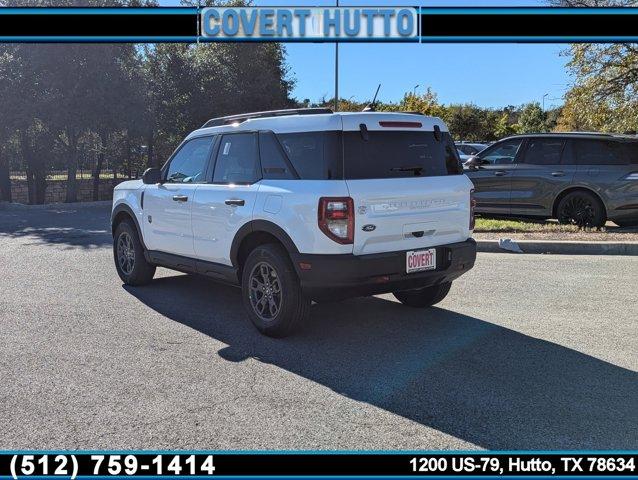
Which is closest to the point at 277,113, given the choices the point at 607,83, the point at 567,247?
the point at 567,247

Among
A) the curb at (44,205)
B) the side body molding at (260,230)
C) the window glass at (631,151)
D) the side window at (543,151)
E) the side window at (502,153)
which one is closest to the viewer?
the side body molding at (260,230)

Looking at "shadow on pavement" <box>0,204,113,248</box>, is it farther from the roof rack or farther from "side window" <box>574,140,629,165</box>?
"side window" <box>574,140,629,165</box>

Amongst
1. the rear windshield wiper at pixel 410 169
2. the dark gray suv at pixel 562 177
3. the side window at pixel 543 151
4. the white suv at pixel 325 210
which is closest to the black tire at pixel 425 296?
the white suv at pixel 325 210

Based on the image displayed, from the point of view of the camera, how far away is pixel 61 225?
48.4 feet

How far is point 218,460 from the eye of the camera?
10.2 feet

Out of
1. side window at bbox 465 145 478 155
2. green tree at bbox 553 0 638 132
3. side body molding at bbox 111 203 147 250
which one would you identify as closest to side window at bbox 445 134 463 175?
side body molding at bbox 111 203 147 250

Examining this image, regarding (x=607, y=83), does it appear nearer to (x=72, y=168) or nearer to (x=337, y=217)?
(x=337, y=217)

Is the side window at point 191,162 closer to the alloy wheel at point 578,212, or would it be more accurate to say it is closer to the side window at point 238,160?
the side window at point 238,160

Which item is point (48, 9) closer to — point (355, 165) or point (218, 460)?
point (355, 165)

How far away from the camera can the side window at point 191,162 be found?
626 centimetres

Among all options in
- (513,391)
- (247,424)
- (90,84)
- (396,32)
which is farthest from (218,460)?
(90,84)

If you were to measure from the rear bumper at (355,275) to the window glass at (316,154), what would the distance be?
0.69 m

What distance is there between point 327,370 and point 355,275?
78cm

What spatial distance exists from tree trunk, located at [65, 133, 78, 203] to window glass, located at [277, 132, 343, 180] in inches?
741
